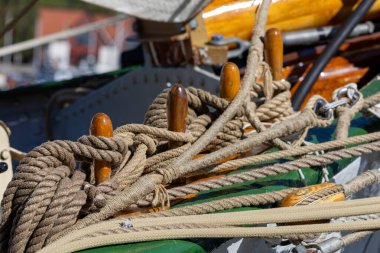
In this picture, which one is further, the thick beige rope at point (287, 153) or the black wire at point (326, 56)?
the black wire at point (326, 56)

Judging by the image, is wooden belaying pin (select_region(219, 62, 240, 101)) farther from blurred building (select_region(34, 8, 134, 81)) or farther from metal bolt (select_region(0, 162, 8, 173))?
blurred building (select_region(34, 8, 134, 81))

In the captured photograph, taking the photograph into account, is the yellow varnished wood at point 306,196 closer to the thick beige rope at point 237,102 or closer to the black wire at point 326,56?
the thick beige rope at point 237,102

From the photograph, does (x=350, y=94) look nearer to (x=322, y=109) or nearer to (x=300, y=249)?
(x=322, y=109)

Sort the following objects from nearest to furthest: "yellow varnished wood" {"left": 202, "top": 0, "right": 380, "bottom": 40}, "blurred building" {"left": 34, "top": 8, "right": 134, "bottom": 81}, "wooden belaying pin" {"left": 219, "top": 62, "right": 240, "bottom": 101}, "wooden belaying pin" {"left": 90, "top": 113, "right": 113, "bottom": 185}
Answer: "wooden belaying pin" {"left": 90, "top": 113, "right": 113, "bottom": 185}, "wooden belaying pin" {"left": 219, "top": 62, "right": 240, "bottom": 101}, "yellow varnished wood" {"left": 202, "top": 0, "right": 380, "bottom": 40}, "blurred building" {"left": 34, "top": 8, "right": 134, "bottom": 81}

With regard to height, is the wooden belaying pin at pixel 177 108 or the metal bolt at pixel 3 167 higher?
the wooden belaying pin at pixel 177 108

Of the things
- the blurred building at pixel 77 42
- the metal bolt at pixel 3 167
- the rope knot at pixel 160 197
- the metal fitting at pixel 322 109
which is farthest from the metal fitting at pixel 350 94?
the blurred building at pixel 77 42

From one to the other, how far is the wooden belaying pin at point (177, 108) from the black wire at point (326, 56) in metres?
0.66

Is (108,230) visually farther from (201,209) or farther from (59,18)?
(59,18)

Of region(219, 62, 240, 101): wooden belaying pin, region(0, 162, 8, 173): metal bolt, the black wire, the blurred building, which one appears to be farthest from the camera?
the blurred building

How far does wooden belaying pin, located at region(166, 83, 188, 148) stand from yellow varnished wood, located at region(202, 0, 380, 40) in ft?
3.13

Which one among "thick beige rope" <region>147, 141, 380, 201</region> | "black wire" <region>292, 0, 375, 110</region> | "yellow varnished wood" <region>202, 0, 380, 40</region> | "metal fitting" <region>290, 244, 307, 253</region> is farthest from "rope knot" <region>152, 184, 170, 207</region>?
"yellow varnished wood" <region>202, 0, 380, 40</region>

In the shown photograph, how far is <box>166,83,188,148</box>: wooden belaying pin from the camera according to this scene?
1.43 m

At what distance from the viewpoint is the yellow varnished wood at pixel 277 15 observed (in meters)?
2.38

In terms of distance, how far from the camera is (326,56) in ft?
7.15
